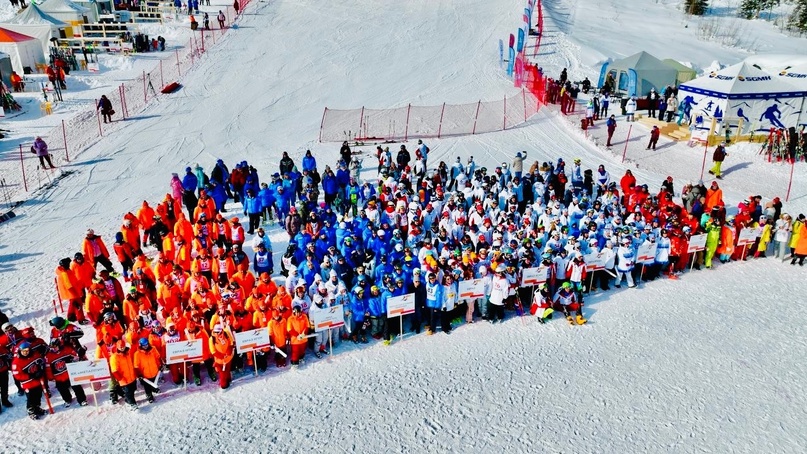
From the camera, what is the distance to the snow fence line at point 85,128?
19062 millimetres

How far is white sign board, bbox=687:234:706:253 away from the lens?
13.8m

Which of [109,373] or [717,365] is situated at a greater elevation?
[109,373]

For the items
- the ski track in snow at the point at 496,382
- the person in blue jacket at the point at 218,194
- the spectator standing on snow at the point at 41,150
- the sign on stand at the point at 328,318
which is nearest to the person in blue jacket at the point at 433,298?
the ski track in snow at the point at 496,382

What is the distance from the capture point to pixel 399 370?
412 inches

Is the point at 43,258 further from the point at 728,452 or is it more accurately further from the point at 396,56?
the point at 396,56

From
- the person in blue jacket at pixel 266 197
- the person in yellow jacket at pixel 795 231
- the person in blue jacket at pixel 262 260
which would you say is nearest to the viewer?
the person in blue jacket at pixel 262 260

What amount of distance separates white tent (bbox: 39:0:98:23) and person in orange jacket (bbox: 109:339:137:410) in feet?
114

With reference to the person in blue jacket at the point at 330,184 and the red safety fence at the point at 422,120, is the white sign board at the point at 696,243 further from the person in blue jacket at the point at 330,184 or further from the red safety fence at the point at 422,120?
the red safety fence at the point at 422,120

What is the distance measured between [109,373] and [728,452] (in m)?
9.25

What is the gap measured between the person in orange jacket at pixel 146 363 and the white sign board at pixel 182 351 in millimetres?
183

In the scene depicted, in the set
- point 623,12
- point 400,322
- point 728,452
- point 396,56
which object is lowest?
point 728,452

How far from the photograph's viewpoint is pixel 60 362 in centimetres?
916

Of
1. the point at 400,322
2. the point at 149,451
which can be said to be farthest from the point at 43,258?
the point at 400,322

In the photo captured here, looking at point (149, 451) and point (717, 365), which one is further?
point (717, 365)
